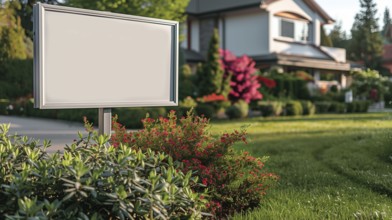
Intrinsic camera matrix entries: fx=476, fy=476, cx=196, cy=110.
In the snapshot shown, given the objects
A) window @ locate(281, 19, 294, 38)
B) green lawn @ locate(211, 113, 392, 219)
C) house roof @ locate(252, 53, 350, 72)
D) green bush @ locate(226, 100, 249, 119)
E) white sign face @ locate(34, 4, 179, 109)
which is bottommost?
green lawn @ locate(211, 113, 392, 219)

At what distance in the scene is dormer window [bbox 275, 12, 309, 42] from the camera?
109 ft

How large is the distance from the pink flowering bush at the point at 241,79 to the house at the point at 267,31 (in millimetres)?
8564

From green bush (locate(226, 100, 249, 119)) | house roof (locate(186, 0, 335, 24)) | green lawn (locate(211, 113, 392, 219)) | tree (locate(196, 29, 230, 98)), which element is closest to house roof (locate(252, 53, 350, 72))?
house roof (locate(186, 0, 335, 24))

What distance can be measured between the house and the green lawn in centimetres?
1947

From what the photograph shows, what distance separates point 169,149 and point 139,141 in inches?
15.7

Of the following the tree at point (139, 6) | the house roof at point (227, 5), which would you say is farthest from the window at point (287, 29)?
the tree at point (139, 6)

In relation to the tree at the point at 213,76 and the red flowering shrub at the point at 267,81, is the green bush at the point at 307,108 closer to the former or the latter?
the red flowering shrub at the point at 267,81

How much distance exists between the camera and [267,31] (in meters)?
31.8

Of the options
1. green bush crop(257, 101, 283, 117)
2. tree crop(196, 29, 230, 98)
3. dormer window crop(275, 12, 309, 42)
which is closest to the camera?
tree crop(196, 29, 230, 98)

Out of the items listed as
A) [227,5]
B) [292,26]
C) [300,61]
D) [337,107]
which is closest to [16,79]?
[227,5]

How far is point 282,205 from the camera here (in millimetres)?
5594

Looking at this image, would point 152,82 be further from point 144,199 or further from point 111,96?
point 144,199

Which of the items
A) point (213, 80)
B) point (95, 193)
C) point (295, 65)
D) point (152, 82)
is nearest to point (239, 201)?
point (152, 82)

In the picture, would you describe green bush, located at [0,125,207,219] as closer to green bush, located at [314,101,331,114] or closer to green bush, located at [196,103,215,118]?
green bush, located at [196,103,215,118]
